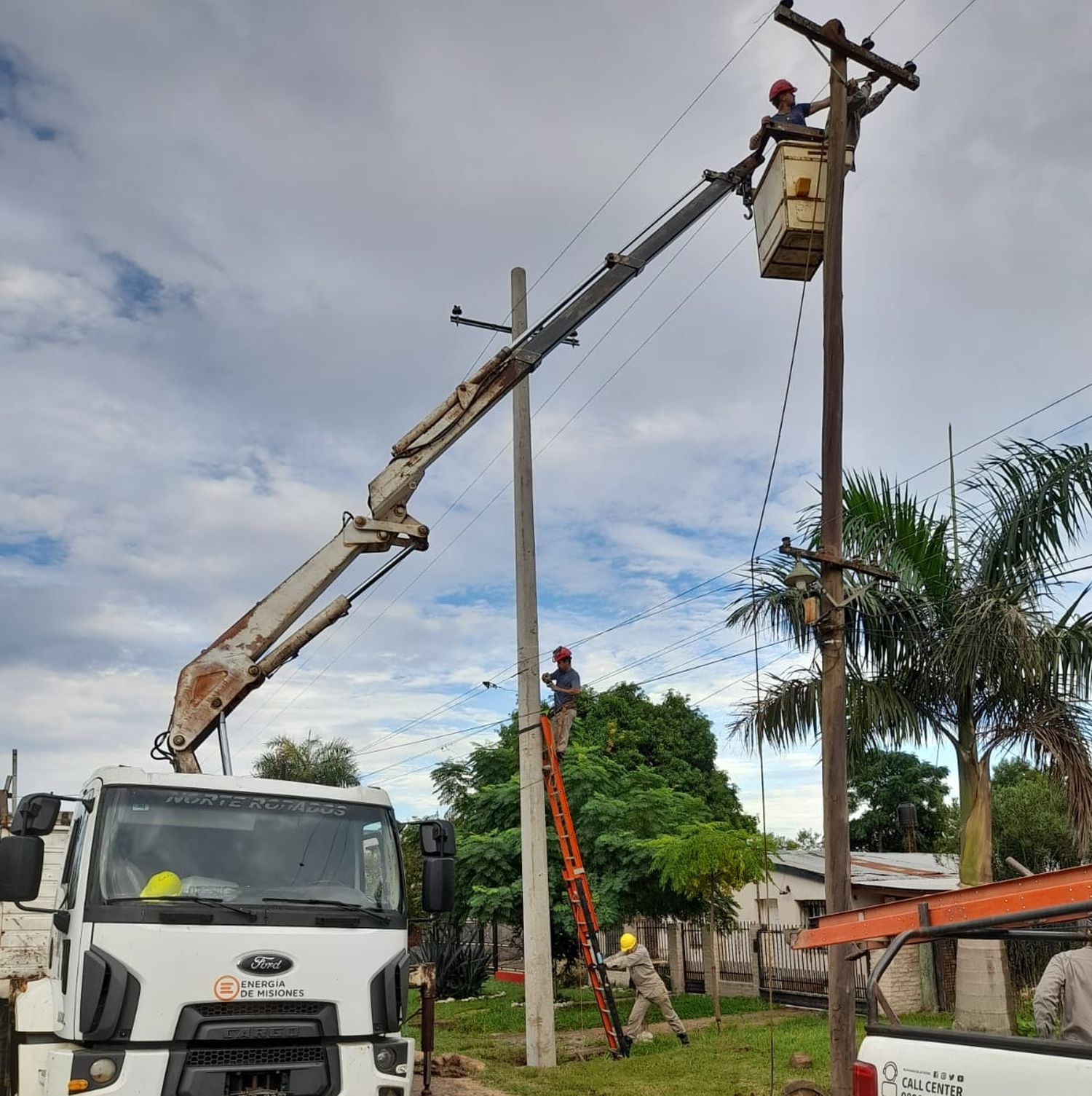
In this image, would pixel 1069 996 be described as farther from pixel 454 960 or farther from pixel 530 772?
pixel 454 960

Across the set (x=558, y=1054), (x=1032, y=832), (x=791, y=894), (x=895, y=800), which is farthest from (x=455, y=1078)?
(x=895, y=800)

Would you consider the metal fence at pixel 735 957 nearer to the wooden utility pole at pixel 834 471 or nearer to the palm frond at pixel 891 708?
the palm frond at pixel 891 708

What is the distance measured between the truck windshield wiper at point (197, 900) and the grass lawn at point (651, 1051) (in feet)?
20.0

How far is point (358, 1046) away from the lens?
7.20m

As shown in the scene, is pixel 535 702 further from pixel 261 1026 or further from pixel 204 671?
pixel 261 1026

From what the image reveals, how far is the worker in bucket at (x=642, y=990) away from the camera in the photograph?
14.9 meters

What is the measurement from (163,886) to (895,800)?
37.5m

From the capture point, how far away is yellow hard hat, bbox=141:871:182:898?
275 inches

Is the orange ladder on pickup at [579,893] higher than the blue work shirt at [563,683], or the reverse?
the blue work shirt at [563,683]

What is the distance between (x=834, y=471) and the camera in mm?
10266

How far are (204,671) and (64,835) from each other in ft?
6.35

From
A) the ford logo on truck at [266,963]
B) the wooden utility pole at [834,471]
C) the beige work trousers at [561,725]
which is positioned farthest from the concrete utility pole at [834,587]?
the beige work trousers at [561,725]

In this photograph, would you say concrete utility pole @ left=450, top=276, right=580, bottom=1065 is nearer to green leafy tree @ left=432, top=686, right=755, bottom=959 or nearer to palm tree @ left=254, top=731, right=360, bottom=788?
green leafy tree @ left=432, top=686, right=755, bottom=959

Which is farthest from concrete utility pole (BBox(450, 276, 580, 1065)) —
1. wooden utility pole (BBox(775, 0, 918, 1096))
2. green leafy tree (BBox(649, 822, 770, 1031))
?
wooden utility pole (BBox(775, 0, 918, 1096))
